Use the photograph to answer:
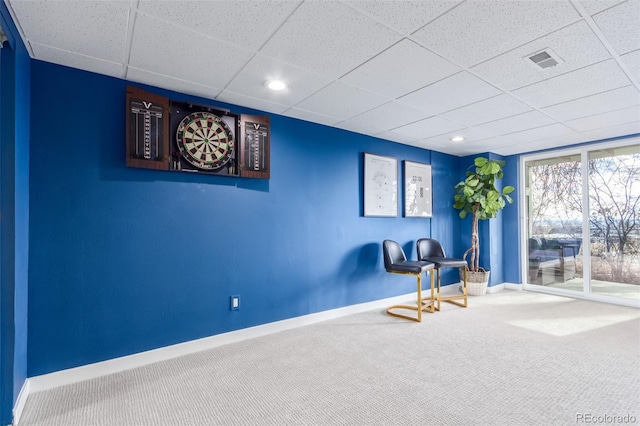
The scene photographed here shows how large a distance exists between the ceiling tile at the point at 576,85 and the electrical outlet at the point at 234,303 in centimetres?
323

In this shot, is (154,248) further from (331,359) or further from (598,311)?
(598,311)

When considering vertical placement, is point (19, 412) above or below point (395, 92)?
below

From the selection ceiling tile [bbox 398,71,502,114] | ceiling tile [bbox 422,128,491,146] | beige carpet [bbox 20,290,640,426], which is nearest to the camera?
beige carpet [bbox 20,290,640,426]

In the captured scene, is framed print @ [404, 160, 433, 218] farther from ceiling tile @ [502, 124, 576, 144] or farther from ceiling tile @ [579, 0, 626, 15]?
ceiling tile @ [579, 0, 626, 15]

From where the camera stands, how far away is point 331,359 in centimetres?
Result: 262

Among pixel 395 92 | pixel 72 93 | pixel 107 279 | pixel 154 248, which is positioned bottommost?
pixel 107 279

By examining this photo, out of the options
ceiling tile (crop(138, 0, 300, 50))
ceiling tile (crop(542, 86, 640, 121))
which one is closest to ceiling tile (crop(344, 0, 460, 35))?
ceiling tile (crop(138, 0, 300, 50))

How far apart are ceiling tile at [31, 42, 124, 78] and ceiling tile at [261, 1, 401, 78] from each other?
4.04 ft

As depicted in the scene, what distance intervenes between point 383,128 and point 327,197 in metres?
1.14

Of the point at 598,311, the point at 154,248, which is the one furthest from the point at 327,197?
the point at 598,311

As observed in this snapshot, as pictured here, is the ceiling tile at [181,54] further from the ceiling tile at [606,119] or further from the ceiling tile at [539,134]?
the ceiling tile at [606,119]

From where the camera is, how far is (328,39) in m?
1.98

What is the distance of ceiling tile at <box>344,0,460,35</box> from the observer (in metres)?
1.65

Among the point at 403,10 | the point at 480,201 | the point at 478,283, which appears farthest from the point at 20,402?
the point at 480,201
